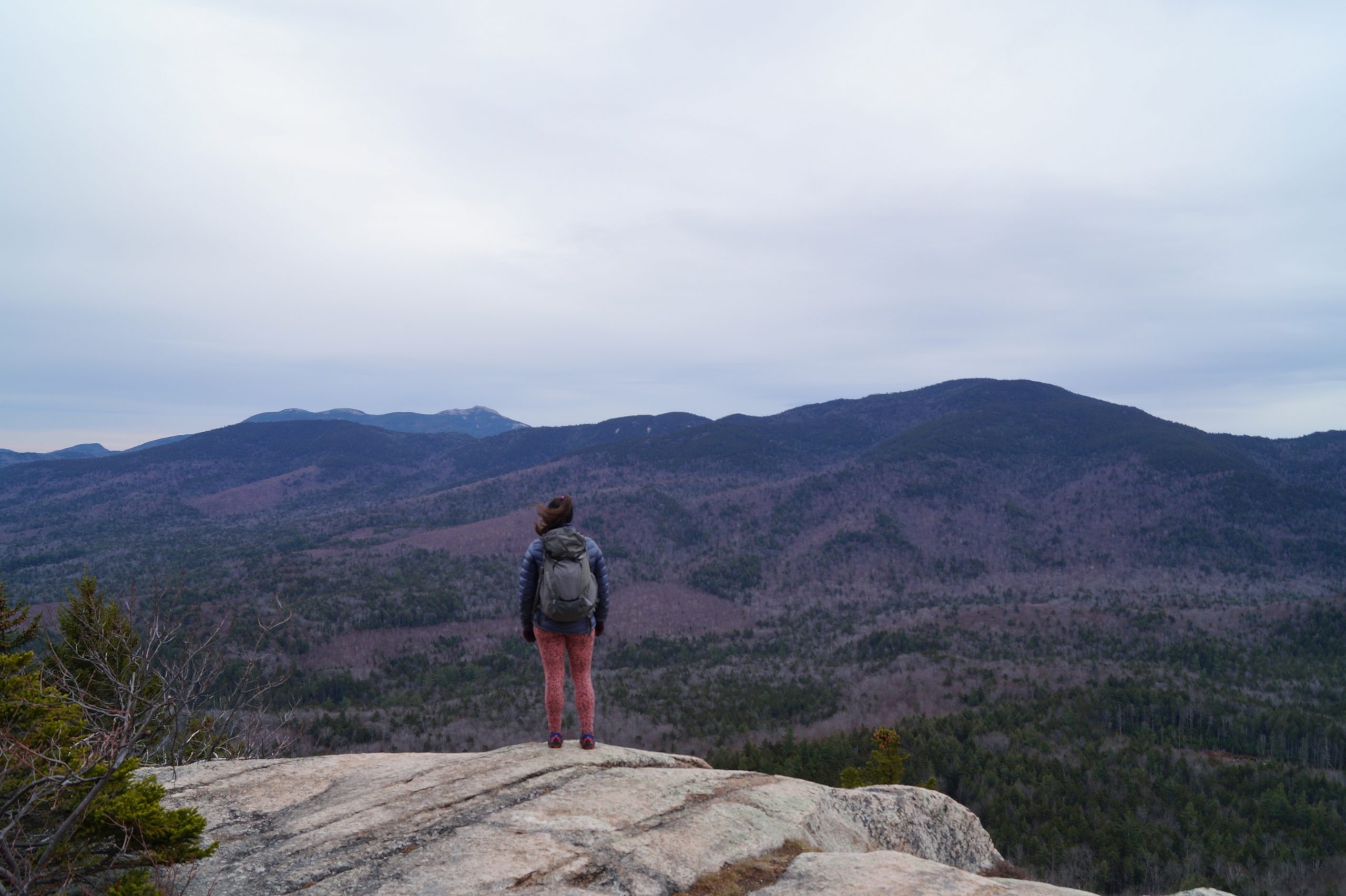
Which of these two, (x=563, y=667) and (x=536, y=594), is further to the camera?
(x=563, y=667)

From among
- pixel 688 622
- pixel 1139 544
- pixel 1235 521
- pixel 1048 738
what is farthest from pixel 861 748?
pixel 1235 521

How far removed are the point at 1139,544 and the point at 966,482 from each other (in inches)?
1280

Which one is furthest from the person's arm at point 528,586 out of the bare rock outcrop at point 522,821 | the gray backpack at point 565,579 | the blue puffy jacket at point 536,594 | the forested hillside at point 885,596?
the forested hillside at point 885,596

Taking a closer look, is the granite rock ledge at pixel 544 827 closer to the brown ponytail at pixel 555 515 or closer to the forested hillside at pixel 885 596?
the brown ponytail at pixel 555 515

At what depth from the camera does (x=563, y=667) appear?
701cm

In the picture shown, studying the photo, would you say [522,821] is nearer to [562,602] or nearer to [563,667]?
[563,667]

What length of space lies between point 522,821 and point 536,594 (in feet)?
7.03

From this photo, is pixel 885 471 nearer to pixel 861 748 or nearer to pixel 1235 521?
pixel 1235 521

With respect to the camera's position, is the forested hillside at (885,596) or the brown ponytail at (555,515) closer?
the brown ponytail at (555,515)

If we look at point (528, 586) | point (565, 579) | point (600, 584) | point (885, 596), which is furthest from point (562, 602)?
point (885, 596)

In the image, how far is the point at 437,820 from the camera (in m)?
5.53

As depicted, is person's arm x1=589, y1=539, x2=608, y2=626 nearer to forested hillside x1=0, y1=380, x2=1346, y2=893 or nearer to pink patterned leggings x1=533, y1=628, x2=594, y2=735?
pink patterned leggings x1=533, y1=628, x2=594, y2=735

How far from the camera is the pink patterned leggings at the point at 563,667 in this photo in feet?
22.5

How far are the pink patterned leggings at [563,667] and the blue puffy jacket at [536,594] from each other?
112 mm
